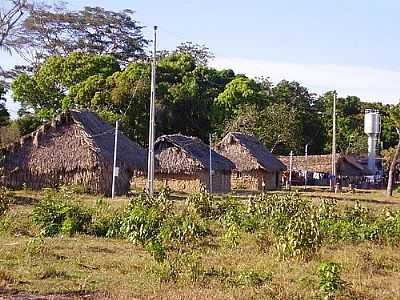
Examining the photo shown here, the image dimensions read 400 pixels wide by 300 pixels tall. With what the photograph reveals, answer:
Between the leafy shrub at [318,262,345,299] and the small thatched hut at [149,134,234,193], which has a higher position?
the small thatched hut at [149,134,234,193]

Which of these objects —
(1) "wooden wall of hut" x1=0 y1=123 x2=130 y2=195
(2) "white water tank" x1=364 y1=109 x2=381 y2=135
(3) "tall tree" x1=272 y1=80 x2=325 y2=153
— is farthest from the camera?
(3) "tall tree" x1=272 y1=80 x2=325 y2=153

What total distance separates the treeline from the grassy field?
2415cm

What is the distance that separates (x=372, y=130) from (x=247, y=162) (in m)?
19.3

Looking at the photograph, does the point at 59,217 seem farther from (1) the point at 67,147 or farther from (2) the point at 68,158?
(1) the point at 67,147

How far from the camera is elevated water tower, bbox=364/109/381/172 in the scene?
58406 millimetres

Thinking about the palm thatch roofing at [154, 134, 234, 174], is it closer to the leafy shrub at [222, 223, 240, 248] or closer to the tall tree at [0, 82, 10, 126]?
the tall tree at [0, 82, 10, 126]

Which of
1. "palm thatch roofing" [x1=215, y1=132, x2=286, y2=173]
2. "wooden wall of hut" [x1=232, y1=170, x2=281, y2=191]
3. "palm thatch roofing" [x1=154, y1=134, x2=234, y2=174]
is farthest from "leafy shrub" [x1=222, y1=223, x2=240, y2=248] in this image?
"wooden wall of hut" [x1=232, y1=170, x2=281, y2=191]

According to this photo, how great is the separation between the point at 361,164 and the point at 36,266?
52.2 meters

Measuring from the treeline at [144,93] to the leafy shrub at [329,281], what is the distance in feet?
94.9

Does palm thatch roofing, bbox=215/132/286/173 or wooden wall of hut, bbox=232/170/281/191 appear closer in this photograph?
palm thatch roofing, bbox=215/132/286/173

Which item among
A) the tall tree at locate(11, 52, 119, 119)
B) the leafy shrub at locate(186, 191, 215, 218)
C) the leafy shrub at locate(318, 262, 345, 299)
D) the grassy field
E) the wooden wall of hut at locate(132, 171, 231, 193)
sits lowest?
the grassy field

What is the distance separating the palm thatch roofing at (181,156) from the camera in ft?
119

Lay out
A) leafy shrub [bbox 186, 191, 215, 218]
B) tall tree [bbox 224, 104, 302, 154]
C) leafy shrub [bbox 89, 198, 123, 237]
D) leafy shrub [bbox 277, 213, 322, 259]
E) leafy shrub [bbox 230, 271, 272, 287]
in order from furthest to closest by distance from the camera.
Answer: tall tree [bbox 224, 104, 302, 154]
leafy shrub [bbox 186, 191, 215, 218]
leafy shrub [bbox 89, 198, 123, 237]
leafy shrub [bbox 277, 213, 322, 259]
leafy shrub [bbox 230, 271, 272, 287]

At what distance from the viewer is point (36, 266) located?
434 inches
